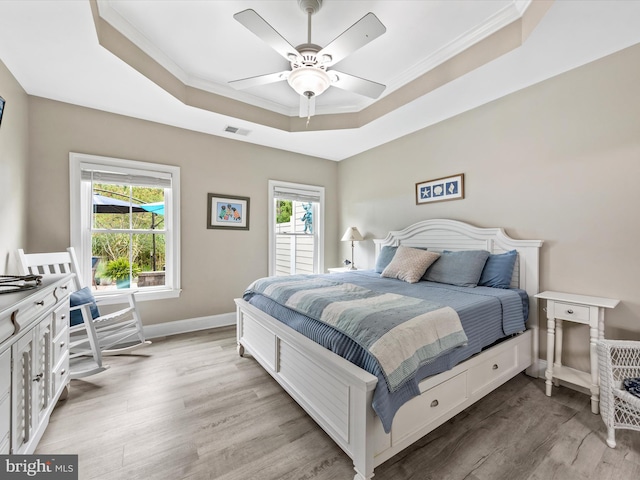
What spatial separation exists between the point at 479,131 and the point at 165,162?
363 cm

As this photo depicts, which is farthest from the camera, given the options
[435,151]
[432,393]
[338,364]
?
[435,151]

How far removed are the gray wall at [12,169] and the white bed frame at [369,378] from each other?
193 centimetres

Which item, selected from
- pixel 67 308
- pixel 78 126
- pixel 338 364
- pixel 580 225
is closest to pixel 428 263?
pixel 580 225

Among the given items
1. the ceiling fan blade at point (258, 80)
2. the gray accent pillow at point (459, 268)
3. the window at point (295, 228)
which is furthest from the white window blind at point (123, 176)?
the gray accent pillow at point (459, 268)

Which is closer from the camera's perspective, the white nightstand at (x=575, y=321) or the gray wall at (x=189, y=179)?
the white nightstand at (x=575, y=321)

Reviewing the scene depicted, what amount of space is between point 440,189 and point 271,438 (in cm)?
303

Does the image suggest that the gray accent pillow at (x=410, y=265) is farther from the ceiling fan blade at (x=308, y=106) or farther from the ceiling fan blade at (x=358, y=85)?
the ceiling fan blade at (x=308, y=106)

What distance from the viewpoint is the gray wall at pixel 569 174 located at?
2104 mm

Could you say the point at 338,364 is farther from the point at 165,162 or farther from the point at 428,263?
the point at 165,162

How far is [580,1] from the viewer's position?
66.2 inches

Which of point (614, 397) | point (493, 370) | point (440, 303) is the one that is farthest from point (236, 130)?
point (614, 397)

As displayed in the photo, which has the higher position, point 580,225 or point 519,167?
point 519,167

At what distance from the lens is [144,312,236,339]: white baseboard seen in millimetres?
3375

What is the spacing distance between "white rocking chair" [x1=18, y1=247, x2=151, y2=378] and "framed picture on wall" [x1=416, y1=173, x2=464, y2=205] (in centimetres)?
355
